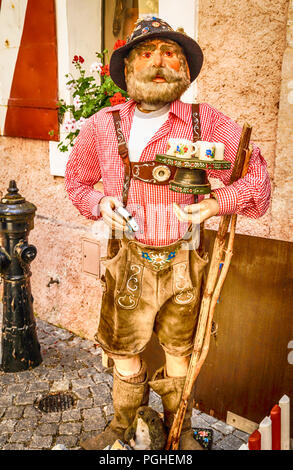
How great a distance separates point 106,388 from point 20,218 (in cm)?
153

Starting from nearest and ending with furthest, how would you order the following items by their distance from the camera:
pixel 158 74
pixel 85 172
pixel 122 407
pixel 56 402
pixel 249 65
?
1. pixel 158 74
2. pixel 85 172
3. pixel 122 407
4. pixel 249 65
5. pixel 56 402

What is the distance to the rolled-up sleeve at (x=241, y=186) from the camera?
205 centimetres

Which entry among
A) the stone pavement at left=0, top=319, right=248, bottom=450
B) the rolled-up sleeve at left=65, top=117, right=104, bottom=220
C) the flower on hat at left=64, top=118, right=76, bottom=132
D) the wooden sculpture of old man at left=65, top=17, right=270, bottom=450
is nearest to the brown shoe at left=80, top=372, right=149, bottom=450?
the wooden sculpture of old man at left=65, top=17, right=270, bottom=450

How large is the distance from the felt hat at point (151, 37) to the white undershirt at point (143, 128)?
0.29 m

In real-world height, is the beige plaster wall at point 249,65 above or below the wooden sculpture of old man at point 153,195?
above

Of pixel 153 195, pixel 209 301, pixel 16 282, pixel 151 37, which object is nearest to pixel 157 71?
pixel 151 37

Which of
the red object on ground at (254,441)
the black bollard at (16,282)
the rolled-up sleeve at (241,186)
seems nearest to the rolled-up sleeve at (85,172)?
the rolled-up sleeve at (241,186)

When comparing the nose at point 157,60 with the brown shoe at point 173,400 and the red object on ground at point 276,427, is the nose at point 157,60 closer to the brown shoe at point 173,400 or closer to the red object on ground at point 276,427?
the brown shoe at point 173,400

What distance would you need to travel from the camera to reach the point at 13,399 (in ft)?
10.8

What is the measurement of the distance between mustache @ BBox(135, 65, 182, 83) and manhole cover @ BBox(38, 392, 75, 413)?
240 cm

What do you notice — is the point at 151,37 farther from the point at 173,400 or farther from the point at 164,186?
the point at 173,400

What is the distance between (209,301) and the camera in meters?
2.22

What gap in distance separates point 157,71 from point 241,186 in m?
0.69

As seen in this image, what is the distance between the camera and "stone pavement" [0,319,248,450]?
288 centimetres
